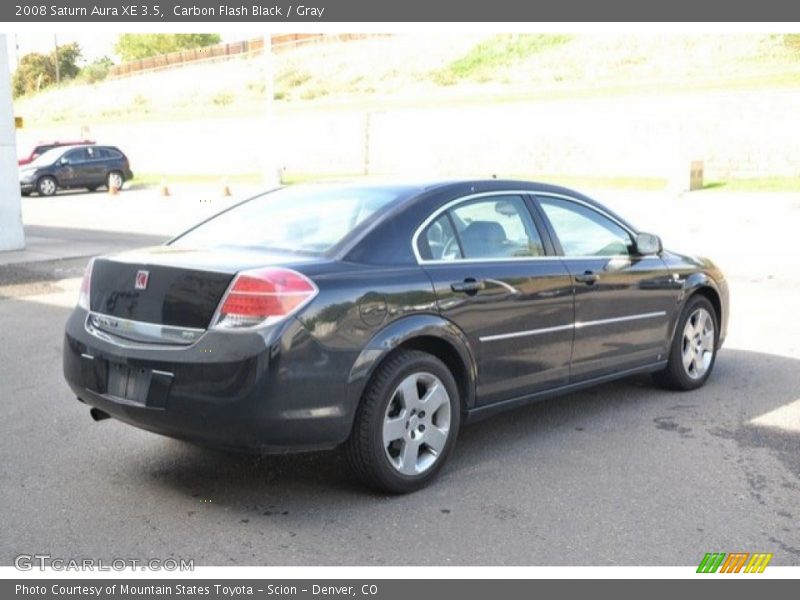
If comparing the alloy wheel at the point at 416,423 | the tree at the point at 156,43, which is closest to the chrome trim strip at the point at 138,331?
the alloy wheel at the point at 416,423

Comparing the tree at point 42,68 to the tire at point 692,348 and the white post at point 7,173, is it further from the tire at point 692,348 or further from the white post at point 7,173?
the tire at point 692,348

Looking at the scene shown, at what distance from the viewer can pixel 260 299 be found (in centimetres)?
433

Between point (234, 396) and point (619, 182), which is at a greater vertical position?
point (234, 396)

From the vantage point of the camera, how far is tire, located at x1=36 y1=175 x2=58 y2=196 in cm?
3109

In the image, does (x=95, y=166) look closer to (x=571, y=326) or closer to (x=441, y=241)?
(x=571, y=326)

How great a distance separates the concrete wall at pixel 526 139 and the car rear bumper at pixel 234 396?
22473 millimetres

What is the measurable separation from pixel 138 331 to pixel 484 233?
1.98m

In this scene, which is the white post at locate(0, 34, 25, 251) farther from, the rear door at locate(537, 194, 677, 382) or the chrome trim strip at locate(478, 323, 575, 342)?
the chrome trim strip at locate(478, 323, 575, 342)

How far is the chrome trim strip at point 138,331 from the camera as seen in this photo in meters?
4.42

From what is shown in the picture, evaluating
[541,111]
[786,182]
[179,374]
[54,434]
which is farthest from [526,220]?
[541,111]

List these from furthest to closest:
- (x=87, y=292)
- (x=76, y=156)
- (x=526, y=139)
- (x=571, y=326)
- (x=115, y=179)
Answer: (x=526, y=139) < (x=115, y=179) < (x=76, y=156) < (x=571, y=326) < (x=87, y=292)

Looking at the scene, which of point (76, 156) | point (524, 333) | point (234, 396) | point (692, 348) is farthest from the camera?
point (76, 156)

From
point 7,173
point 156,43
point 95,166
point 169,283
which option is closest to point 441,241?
point 169,283

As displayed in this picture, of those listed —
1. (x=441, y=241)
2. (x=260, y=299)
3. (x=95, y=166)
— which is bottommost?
(x=95, y=166)
